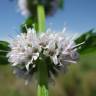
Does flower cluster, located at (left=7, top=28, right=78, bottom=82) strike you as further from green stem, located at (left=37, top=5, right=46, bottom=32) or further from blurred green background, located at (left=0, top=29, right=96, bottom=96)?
blurred green background, located at (left=0, top=29, right=96, bottom=96)

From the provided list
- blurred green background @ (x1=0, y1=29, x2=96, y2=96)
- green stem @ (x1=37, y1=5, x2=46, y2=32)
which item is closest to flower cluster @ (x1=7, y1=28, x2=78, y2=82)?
green stem @ (x1=37, y1=5, x2=46, y2=32)

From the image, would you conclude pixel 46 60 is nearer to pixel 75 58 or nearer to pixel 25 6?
pixel 75 58

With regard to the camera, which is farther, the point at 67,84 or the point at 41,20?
the point at 67,84

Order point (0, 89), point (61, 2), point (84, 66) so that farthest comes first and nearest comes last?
1. point (84, 66)
2. point (0, 89)
3. point (61, 2)

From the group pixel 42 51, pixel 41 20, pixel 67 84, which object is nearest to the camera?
pixel 42 51

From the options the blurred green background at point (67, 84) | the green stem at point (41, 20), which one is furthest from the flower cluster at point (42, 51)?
the blurred green background at point (67, 84)

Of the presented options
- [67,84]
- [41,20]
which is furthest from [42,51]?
[67,84]

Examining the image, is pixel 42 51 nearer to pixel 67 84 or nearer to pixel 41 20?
pixel 41 20

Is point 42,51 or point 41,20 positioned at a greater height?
point 41,20

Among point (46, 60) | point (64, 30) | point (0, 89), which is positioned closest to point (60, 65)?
point (46, 60)
